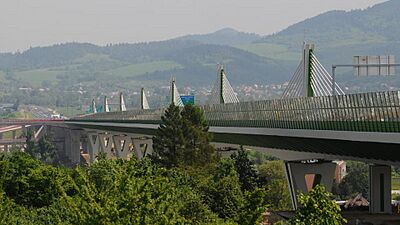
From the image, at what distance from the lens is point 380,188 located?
4872 cm

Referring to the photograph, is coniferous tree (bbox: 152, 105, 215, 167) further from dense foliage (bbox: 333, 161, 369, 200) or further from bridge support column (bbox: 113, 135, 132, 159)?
bridge support column (bbox: 113, 135, 132, 159)

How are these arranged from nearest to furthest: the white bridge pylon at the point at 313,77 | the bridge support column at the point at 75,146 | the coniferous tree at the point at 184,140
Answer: the white bridge pylon at the point at 313,77
the coniferous tree at the point at 184,140
the bridge support column at the point at 75,146

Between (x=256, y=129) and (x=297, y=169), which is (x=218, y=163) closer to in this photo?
(x=256, y=129)

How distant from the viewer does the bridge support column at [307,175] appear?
177ft

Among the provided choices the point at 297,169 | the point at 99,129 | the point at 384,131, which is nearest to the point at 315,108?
the point at 297,169

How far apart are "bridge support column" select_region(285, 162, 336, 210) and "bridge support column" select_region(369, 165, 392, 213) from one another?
14.2 feet

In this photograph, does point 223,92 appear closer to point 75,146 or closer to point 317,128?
point 317,128

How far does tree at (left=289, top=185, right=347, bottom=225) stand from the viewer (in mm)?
22312

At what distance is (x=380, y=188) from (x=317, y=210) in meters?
27.1

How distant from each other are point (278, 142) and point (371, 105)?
1487cm

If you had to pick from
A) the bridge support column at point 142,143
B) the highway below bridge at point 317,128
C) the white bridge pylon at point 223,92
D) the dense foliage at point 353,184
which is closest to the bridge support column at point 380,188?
the highway below bridge at point 317,128

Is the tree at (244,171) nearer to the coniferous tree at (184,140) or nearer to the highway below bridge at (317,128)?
the highway below bridge at (317,128)

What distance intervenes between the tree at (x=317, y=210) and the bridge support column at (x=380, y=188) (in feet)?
83.9

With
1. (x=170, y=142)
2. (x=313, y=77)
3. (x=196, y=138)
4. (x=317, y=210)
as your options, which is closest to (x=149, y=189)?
(x=317, y=210)
